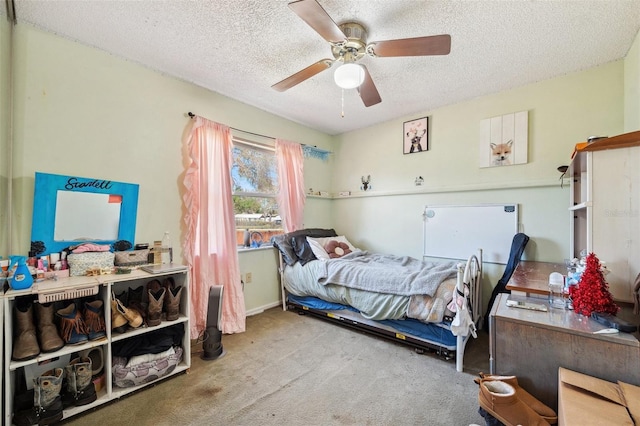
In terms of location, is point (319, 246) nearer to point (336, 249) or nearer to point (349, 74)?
point (336, 249)

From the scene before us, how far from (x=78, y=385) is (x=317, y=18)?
8.43 ft

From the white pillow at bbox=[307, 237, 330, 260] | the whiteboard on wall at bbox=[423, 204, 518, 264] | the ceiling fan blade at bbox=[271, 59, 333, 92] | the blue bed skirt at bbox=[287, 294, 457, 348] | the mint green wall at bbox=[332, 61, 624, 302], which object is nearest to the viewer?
the ceiling fan blade at bbox=[271, 59, 333, 92]

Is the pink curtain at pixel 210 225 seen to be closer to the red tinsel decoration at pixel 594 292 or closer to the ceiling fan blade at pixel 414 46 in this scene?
the ceiling fan blade at pixel 414 46

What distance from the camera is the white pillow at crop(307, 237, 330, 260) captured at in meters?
3.18

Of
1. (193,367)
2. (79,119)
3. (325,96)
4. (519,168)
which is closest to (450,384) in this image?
(193,367)

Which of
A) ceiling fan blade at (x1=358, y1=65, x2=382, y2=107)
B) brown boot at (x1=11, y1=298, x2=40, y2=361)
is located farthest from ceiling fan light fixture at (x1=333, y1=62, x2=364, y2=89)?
brown boot at (x1=11, y1=298, x2=40, y2=361)

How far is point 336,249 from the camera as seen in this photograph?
3357 mm

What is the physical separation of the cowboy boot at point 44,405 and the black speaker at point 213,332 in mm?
880

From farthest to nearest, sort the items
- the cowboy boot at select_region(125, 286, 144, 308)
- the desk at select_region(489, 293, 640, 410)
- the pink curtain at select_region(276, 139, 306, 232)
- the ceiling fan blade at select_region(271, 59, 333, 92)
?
the pink curtain at select_region(276, 139, 306, 232)
the cowboy boot at select_region(125, 286, 144, 308)
the ceiling fan blade at select_region(271, 59, 333, 92)
the desk at select_region(489, 293, 640, 410)

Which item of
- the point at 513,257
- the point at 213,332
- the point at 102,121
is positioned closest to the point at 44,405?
the point at 213,332

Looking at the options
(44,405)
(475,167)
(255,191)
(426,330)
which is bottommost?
(44,405)

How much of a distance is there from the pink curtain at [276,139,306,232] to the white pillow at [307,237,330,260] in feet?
1.12

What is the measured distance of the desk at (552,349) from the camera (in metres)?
1.07

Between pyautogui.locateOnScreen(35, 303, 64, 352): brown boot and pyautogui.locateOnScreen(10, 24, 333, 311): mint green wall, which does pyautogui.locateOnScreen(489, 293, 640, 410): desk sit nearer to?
pyautogui.locateOnScreen(35, 303, 64, 352): brown boot
